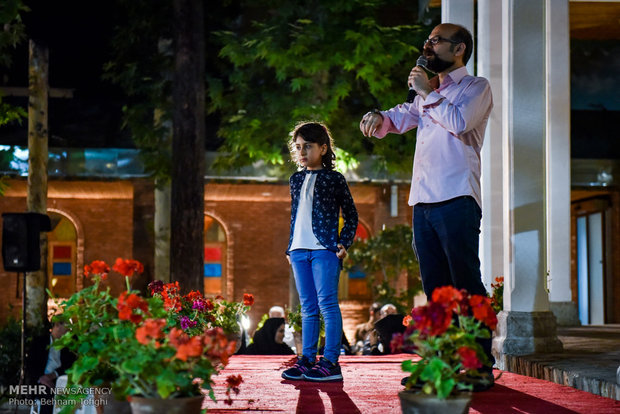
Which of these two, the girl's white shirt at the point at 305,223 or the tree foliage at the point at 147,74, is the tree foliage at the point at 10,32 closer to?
the tree foliage at the point at 147,74

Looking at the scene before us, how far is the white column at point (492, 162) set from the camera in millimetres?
7742

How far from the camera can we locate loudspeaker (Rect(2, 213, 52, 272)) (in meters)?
10.9

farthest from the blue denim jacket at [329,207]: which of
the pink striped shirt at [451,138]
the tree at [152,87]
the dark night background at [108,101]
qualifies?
the dark night background at [108,101]

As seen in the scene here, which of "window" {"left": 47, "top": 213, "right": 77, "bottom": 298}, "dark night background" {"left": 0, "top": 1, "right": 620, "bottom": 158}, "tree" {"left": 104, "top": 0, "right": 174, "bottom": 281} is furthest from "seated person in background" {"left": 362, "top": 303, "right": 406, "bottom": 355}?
"window" {"left": 47, "top": 213, "right": 77, "bottom": 298}

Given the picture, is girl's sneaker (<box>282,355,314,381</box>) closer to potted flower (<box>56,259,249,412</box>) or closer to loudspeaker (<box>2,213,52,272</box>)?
potted flower (<box>56,259,249,412</box>)

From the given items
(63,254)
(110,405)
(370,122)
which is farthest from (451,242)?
(63,254)

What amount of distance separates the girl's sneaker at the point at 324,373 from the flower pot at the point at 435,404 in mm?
1971

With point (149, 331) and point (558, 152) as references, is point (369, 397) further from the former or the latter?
point (558, 152)

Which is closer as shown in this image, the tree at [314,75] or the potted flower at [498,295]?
the potted flower at [498,295]

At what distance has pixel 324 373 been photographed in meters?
4.89

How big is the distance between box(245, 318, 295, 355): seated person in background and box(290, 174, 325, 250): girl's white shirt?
4797 millimetres

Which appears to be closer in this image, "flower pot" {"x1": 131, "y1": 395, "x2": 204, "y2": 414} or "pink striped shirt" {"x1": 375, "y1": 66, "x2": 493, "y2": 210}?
"flower pot" {"x1": 131, "y1": 395, "x2": 204, "y2": 414}

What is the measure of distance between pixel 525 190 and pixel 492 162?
6.02 feet

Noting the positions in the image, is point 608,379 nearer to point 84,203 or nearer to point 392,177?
point 392,177
